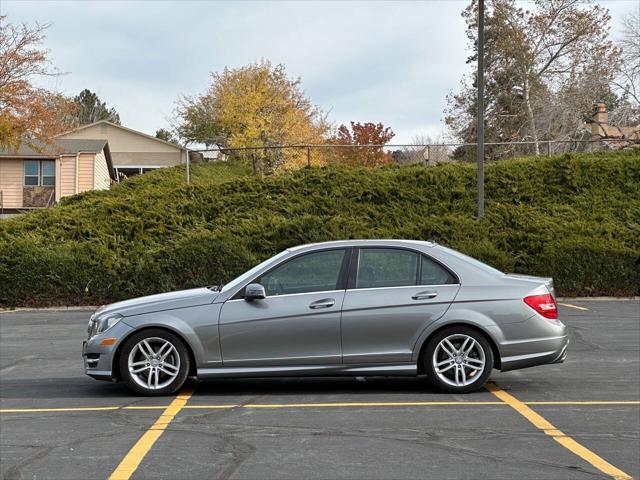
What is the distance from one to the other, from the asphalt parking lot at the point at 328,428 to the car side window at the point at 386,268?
1097 millimetres

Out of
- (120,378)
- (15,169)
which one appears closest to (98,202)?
(120,378)

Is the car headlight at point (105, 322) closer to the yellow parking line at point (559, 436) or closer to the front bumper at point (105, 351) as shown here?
the front bumper at point (105, 351)

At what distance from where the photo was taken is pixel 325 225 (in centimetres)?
2183

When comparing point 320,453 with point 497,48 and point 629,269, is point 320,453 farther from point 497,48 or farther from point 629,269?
point 497,48

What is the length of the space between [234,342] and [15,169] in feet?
126

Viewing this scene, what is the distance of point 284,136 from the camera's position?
4869 cm

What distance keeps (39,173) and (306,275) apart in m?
38.4

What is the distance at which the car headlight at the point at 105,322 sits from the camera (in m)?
7.83

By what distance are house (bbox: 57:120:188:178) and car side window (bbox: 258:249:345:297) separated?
49.8m

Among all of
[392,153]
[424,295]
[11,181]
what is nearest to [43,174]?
[11,181]

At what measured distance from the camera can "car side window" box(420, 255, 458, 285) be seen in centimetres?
792

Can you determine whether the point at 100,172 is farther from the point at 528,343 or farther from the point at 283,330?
the point at 528,343

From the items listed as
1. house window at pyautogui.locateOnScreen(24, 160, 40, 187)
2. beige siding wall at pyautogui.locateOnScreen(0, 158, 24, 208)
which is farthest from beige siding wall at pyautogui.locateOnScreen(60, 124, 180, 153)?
beige siding wall at pyautogui.locateOnScreen(0, 158, 24, 208)

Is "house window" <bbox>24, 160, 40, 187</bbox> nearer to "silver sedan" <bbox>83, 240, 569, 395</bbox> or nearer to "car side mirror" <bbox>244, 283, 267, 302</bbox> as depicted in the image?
"silver sedan" <bbox>83, 240, 569, 395</bbox>
